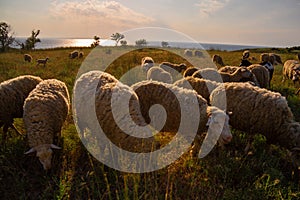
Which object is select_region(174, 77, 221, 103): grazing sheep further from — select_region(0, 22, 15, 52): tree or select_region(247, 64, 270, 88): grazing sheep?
select_region(0, 22, 15, 52): tree

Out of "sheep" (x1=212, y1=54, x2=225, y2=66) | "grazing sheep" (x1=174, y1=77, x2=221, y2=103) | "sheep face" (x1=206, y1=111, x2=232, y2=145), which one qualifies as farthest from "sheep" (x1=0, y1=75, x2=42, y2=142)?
"sheep" (x1=212, y1=54, x2=225, y2=66)

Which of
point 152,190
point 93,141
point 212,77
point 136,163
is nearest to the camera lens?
point 152,190

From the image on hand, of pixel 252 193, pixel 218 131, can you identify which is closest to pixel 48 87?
pixel 218 131

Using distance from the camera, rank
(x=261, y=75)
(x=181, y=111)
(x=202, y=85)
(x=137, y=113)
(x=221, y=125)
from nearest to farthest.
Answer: (x=137, y=113) → (x=221, y=125) → (x=181, y=111) → (x=202, y=85) → (x=261, y=75)

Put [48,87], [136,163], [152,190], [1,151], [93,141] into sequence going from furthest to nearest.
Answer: [48,87], [93,141], [1,151], [136,163], [152,190]

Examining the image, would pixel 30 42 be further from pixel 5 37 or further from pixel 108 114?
pixel 108 114

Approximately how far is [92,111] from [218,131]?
7.62 feet

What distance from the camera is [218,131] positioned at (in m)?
4.72

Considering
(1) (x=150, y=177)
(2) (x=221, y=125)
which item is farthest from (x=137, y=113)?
(2) (x=221, y=125)

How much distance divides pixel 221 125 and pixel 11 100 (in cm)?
424

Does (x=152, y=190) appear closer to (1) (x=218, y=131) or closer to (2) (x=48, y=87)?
(1) (x=218, y=131)

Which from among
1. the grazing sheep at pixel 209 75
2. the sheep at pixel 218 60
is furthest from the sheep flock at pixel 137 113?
the sheep at pixel 218 60

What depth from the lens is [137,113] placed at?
4.43 meters

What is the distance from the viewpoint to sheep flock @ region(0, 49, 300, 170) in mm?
4297
